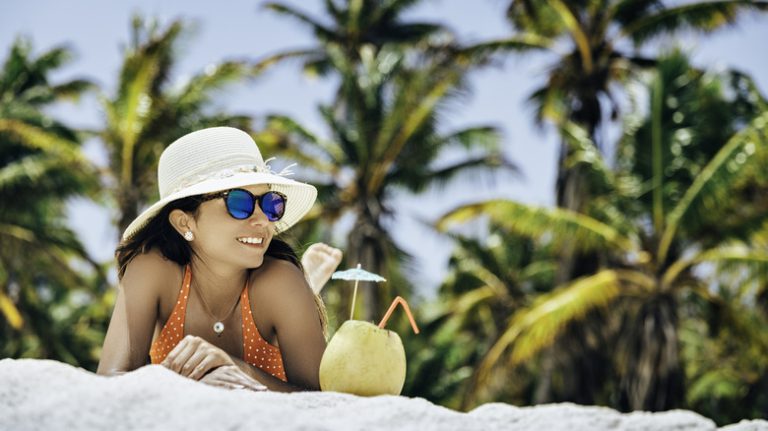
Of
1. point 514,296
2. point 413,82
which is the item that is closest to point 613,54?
point 413,82

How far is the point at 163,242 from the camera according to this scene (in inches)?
102

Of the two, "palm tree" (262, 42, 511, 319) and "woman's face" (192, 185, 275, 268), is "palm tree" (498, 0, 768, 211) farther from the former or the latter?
"woman's face" (192, 185, 275, 268)

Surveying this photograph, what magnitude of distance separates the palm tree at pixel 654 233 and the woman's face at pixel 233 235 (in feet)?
37.8

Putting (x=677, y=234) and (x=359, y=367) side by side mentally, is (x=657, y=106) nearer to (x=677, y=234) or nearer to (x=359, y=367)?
(x=677, y=234)

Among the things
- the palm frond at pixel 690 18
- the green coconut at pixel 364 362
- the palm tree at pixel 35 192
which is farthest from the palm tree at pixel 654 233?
the green coconut at pixel 364 362

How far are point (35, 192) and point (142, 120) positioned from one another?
3725mm

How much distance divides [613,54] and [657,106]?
149 inches

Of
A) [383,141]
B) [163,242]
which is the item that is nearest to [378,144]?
[383,141]

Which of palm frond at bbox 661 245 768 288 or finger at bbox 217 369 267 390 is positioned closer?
finger at bbox 217 369 267 390

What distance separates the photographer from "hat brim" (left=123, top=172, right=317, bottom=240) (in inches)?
95.4

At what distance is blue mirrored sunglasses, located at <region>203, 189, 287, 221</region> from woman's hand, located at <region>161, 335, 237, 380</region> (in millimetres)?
448

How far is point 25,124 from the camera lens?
54.3 feet

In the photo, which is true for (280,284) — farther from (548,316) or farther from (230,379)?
(548,316)

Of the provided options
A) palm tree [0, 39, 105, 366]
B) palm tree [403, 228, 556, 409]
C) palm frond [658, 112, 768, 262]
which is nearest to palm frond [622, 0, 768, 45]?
palm frond [658, 112, 768, 262]
